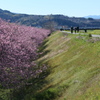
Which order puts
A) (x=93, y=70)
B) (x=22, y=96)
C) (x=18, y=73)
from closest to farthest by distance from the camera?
(x=93, y=70) < (x=18, y=73) < (x=22, y=96)

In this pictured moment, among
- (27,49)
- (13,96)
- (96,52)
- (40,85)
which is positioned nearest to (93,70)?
(96,52)

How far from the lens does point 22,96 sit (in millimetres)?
31969

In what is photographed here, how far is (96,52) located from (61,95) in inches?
475

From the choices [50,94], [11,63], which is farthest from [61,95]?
[11,63]

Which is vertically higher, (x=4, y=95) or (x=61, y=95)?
(x=61, y=95)

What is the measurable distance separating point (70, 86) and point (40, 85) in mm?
8728

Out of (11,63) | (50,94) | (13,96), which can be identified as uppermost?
(11,63)

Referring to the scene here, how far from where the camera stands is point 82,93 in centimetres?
2189

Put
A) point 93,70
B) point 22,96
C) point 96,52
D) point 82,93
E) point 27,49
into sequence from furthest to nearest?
point 27,49, point 96,52, point 22,96, point 93,70, point 82,93

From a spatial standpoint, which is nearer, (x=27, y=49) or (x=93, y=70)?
(x=93, y=70)

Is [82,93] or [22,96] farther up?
[82,93]

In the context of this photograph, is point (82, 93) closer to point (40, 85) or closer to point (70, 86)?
point (70, 86)

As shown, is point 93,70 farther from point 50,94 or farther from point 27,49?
point 27,49

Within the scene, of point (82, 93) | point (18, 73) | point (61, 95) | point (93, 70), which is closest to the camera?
point (82, 93)
